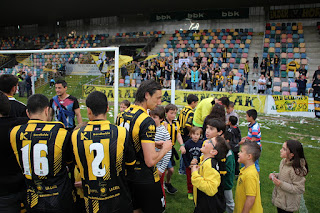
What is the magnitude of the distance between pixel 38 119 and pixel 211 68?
707 inches

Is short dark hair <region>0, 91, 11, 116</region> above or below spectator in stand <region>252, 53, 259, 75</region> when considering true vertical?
below

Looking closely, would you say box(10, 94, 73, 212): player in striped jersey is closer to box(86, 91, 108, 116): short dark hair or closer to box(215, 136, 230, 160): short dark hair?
box(86, 91, 108, 116): short dark hair

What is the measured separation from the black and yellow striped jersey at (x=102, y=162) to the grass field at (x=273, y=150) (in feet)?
7.10

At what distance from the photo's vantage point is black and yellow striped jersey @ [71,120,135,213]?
8.02 feet

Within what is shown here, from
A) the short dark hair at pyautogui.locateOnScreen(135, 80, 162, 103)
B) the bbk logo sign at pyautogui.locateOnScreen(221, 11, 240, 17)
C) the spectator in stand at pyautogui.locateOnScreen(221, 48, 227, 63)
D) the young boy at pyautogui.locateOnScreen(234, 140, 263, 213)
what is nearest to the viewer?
the short dark hair at pyautogui.locateOnScreen(135, 80, 162, 103)

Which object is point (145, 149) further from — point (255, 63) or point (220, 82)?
point (255, 63)

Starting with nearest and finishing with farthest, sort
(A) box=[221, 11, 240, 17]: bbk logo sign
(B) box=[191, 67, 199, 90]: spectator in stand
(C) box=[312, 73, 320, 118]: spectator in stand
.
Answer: (C) box=[312, 73, 320, 118]: spectator in stand < (B) box=[191, 67, 199, 90]: spectator in stand < (A) box=[221, 11, 240, 17]: bbk logo sign

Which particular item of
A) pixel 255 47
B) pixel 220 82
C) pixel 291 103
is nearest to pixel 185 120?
pixel 291 103

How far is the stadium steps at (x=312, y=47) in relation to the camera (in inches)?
828

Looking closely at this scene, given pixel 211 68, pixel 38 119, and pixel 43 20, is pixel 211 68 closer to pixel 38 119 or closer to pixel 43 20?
pixel 38 119

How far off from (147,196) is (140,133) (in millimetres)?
759

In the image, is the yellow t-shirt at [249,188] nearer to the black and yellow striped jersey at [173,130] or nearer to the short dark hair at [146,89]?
the short dark hair at [146,89]

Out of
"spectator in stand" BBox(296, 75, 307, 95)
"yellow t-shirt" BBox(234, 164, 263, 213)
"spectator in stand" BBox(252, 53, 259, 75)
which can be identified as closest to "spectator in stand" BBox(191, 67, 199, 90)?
"spectator in stand" BBox(252, 53, 259, 75)

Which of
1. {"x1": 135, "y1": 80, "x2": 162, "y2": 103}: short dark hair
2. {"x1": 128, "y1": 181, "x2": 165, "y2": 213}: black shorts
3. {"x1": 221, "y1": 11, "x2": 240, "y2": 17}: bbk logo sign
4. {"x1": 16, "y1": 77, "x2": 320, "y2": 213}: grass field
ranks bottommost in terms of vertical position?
{"x1": 16, "y1": 77, "x2": 320, "y2": 213}: grass field
